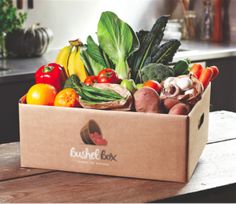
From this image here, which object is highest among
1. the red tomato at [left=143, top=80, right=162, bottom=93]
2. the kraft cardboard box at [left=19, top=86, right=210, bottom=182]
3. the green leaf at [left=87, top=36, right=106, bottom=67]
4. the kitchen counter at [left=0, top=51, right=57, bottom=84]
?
the green leaf at [left=87, top=36, right=106, bottom=67]

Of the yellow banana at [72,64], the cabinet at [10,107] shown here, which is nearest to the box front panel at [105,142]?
the yellow banana at [72,64]

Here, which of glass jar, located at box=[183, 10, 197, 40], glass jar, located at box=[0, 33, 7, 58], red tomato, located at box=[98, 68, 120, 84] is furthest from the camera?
glass jar, located at box=[183, 10, 197, 40]

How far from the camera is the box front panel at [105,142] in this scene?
142cm

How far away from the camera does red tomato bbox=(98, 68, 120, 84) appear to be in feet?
5.13

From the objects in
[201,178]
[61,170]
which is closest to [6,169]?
[61,170]

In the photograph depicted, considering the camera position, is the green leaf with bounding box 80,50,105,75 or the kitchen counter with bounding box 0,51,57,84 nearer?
the green leaf with bounding box 80,50,105,75

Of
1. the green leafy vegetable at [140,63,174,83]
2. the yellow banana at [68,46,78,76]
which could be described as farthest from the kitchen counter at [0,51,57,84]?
the green leafy vegetable at [140,63,174,83]

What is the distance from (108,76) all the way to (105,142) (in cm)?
21

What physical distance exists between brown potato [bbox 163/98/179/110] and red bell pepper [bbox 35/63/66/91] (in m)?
0.35

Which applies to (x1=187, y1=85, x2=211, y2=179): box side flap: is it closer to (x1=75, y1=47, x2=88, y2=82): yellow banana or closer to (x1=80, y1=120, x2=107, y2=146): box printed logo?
(x1=80, y1=120, x2=107, y2=146): box printed logo

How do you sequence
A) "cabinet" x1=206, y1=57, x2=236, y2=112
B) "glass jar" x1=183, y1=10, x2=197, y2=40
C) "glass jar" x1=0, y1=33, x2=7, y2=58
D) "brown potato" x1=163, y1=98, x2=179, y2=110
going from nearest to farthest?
"brown potato" x1=163, y1=98, x2=179, y2=110 < "glass jar" x1=0, y1=33, x2=7, y2=58 < "cabinet" x1=206, y1=57, x2=236, y2=112 < "glass jar" x1=183, y1=10, x2=197, y2=40

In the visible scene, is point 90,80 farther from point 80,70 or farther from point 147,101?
point 147,101

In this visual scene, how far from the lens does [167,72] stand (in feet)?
5.24

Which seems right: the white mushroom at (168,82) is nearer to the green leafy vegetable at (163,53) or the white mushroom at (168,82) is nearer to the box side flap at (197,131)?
the box side flap at (197,131)
